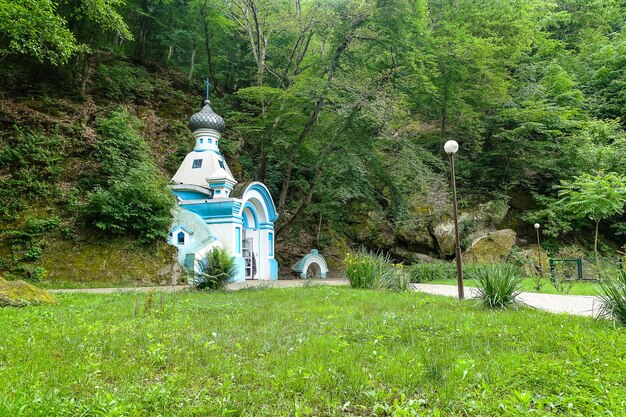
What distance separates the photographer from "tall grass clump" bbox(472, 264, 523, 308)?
21.6 feet

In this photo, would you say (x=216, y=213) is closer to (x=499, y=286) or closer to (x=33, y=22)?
Result: (x=33, y=22)

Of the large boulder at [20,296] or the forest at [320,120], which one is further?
the forest at [320,120]

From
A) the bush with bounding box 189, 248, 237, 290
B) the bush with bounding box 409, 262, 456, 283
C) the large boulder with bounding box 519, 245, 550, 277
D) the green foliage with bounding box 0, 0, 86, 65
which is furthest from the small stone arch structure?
the green foliage with bounding box 0, 0, 86, 65

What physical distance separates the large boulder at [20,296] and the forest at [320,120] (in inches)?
182

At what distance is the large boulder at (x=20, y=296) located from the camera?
6523mm

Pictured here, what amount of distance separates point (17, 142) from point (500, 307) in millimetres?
15448

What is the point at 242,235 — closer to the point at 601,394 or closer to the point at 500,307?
the point at 500,307

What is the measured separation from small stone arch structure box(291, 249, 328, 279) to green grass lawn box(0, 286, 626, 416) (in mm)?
12907

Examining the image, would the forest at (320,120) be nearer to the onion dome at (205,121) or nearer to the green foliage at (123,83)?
the green foliage at (123,83)

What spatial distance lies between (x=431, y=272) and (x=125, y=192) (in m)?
11.7

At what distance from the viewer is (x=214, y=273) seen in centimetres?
1012

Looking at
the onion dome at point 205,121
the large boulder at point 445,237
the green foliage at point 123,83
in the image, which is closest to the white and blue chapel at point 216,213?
A: the onion dome at point 205,121

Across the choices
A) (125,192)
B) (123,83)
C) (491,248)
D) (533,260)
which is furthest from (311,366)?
(123,83)

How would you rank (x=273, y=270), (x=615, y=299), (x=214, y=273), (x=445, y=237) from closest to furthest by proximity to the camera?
(x=615, y=299)
(x=214, y=273)
(x=273, y=270)
(x=445, y=237)
